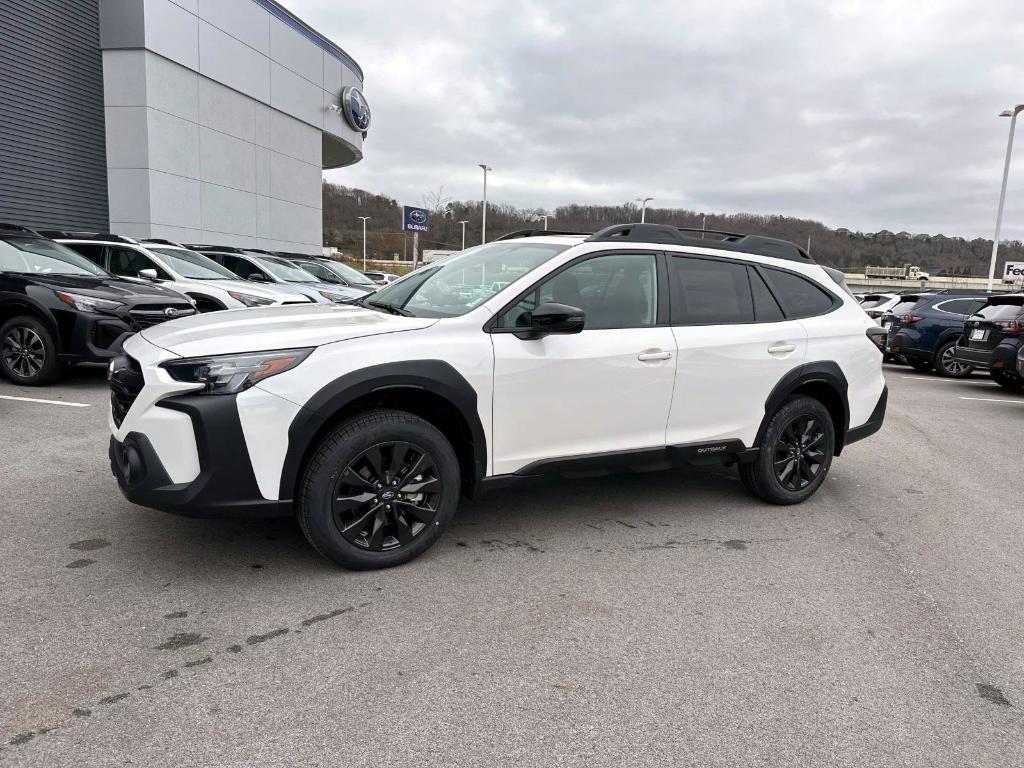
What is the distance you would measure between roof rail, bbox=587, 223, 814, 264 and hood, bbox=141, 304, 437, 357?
1317mm

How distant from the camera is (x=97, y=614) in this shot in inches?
118

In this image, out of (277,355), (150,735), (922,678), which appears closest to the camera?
(150,735)

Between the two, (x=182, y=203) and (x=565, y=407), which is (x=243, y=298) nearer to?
(x=565, y=407)

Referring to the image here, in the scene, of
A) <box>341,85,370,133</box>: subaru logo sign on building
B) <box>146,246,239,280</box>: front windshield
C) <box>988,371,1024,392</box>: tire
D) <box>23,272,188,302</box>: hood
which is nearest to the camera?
<box>23,272,188,302</box>: hood

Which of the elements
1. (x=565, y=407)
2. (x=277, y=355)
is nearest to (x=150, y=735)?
(x=277, y=355)

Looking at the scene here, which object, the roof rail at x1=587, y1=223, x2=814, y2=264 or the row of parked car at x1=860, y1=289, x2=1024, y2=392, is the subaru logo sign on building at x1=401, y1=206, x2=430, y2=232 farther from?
the roof rail at x1=587, y1=223, x2=814, y2=264

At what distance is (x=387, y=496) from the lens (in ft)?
11.3

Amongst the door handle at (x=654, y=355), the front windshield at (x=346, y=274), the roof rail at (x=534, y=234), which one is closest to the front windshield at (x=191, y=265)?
the front windshield at (x=346, y=274)

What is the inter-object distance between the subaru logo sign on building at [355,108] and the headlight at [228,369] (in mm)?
26228

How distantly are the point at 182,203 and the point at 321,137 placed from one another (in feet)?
28.2

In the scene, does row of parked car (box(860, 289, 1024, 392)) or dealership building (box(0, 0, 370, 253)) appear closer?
row of parked car (box(860, 289, 1024, 392))

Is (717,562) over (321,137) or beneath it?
beneath

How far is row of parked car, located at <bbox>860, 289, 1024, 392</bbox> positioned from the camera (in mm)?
10461

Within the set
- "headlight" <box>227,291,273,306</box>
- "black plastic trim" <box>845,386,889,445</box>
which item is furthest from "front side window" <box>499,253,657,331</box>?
"headlight" <box>227,291,273,306</box>
